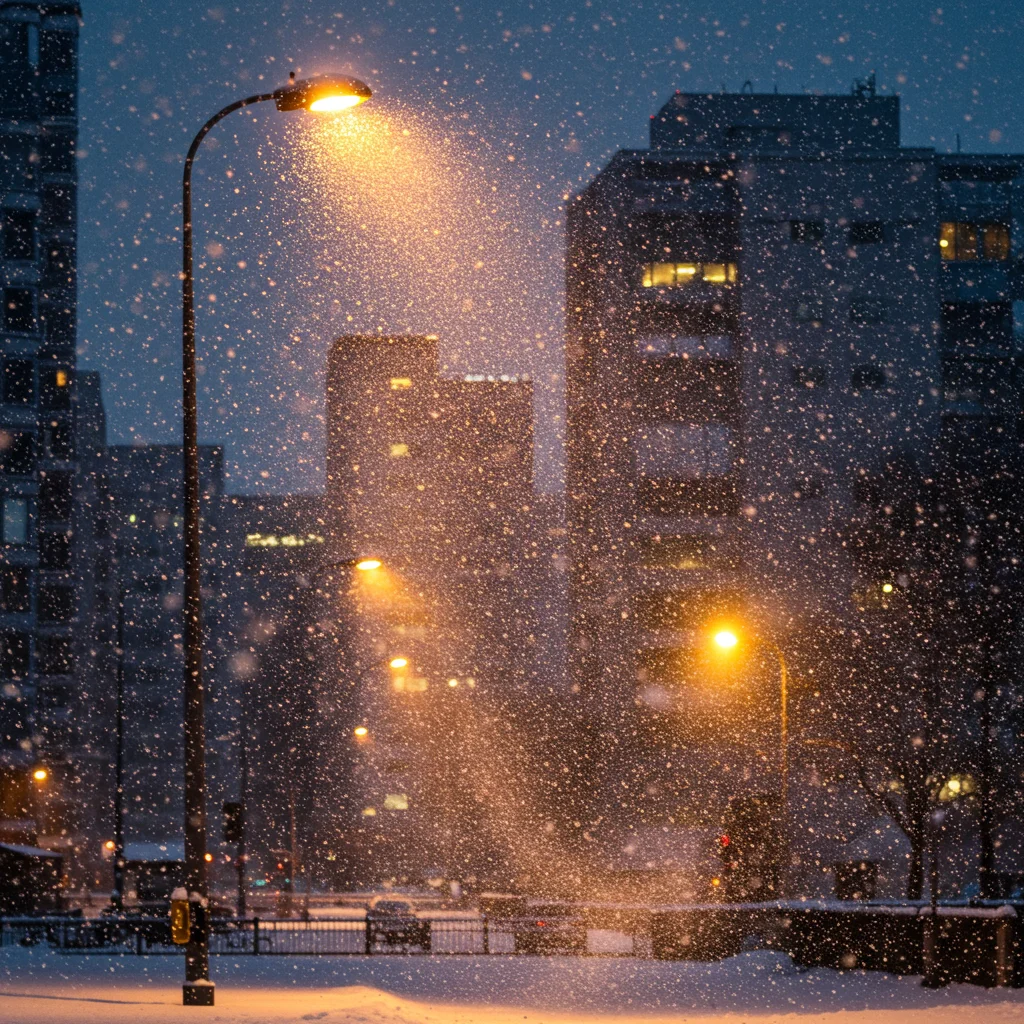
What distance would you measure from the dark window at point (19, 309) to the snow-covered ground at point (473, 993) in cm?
3578

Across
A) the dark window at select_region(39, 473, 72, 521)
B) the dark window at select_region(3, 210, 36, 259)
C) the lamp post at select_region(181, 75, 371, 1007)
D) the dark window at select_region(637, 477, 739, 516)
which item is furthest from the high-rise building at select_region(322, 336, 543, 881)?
the lamp post at select_region(181, 75, 371, 1007)

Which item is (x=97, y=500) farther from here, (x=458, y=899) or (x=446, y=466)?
(x=458, y=899)

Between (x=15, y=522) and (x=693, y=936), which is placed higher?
(x=15, y=522)

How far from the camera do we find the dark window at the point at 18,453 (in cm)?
6512

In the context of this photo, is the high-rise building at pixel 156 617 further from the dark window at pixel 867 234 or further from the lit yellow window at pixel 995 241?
the lit yellow window at pixel 995 241

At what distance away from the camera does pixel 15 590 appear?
6519 cm

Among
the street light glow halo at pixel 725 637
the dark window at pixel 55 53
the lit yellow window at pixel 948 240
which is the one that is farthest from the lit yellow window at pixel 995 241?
the street light glow halo at pixel 725 637

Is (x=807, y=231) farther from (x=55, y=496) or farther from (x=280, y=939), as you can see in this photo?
(x=280, y=939)

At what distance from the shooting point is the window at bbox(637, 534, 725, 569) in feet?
242

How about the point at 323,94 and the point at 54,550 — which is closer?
the point at 323,94

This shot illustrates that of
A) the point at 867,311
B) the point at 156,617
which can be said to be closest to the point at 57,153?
the point at 867,311

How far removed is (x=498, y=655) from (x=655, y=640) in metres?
48.0

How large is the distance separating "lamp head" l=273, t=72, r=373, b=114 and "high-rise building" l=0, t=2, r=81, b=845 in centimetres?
5035

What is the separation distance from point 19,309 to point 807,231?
116 feet
